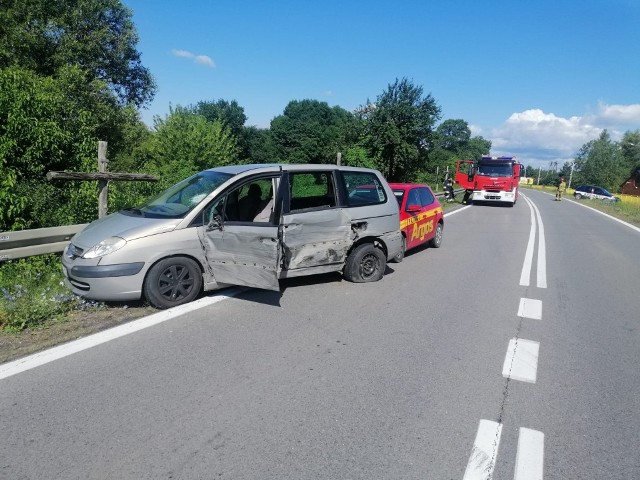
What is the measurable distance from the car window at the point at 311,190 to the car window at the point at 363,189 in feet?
0.88

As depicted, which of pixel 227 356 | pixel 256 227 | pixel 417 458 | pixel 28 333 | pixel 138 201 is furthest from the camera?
pixel 138 201

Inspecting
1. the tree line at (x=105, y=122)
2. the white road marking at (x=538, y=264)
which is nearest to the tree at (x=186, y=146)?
the tree line at (x=105, y=122)

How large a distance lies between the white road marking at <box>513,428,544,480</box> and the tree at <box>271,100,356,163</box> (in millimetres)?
63785

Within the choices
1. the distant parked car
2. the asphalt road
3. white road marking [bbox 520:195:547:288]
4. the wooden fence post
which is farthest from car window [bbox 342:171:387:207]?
the distant parked car

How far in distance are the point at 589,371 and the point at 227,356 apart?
3307 mm

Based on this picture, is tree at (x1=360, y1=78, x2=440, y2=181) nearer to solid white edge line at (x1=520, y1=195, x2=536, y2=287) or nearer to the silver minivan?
solid white edge line at (x1=520, y1=195, x2=536, y2=287)

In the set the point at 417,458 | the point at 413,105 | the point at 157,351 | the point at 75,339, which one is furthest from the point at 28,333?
the point at 413,105

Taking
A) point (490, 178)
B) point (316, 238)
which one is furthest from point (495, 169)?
point (316, 238)

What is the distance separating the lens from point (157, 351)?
4.12 meters

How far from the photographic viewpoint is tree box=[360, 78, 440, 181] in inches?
1038

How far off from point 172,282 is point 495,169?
79.9 feet

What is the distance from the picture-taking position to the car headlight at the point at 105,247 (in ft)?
16.1

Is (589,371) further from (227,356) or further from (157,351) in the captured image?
(157,351)

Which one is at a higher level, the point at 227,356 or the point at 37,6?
the point at 37,6
